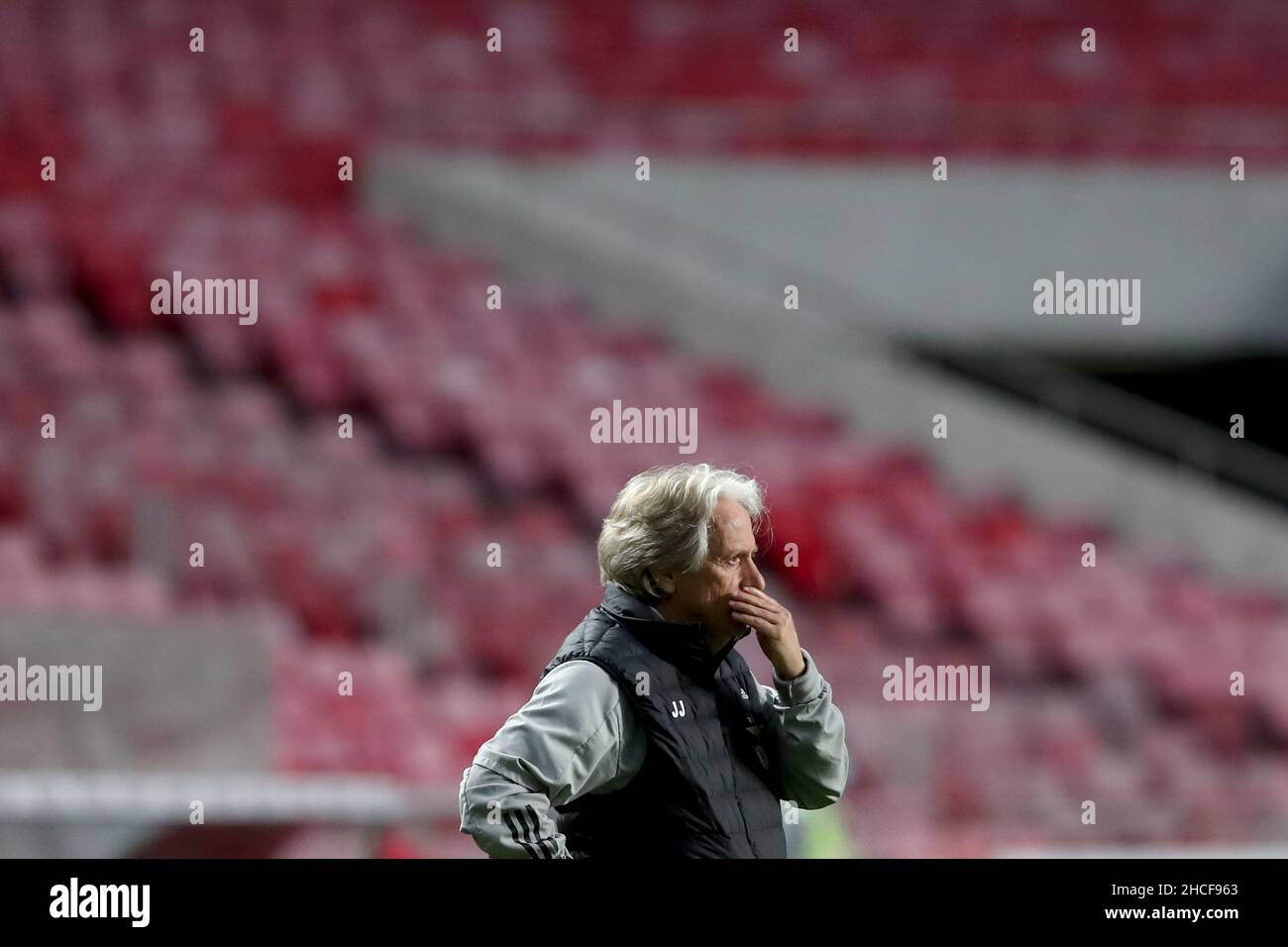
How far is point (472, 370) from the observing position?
8578 mm

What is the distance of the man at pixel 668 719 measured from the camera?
218 cm

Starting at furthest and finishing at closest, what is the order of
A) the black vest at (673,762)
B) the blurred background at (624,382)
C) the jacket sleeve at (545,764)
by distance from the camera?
the blurred background at (624,382) < the black vest at (673,762) < the jacket sleeve at (545,764)

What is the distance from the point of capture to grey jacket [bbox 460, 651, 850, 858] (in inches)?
84.4

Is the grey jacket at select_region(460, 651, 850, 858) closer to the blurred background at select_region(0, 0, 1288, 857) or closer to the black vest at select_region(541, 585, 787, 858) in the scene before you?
the black vest at select_region(541, 585, 787, 858)

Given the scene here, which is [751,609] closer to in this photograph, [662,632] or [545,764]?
[662,632]

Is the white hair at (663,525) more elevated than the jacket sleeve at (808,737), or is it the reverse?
the white hair at (663,525)

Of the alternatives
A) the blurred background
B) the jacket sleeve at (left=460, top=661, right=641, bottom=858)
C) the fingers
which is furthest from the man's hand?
the blurred background

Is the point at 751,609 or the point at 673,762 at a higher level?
the point at 751,609

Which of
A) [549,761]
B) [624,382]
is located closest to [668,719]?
[549,761]

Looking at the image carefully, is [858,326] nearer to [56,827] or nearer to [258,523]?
[258,523]

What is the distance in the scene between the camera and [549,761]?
2.17m

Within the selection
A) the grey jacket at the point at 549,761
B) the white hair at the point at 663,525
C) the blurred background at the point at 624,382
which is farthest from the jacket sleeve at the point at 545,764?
the blurred background at the point at 624,382

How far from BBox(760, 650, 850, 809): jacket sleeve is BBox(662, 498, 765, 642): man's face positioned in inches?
4.2

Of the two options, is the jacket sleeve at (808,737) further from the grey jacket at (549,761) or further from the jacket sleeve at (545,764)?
the jacket sleeve at (545,764)
